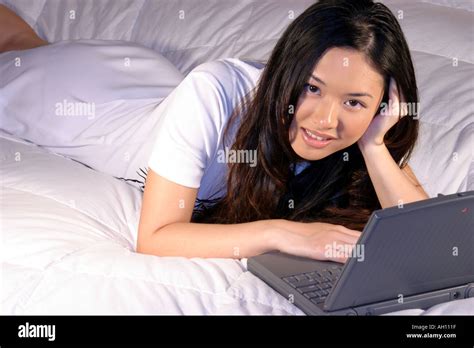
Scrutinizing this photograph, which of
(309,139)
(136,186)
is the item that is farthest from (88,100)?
(309,139)

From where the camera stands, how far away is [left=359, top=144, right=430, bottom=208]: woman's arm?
5.36 ft

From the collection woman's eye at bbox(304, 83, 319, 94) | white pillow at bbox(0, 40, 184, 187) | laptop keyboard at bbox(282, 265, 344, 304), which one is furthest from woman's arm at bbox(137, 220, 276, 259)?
white pillow at bbox(0, 40, 184, 187)

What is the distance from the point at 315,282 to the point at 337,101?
12.1 inches

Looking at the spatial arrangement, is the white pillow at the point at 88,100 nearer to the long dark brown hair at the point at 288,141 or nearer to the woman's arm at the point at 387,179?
the long dark brown hair at the point at 288,141

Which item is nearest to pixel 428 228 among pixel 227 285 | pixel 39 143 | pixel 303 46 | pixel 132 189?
pixel 227 285

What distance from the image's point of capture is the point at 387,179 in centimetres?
164

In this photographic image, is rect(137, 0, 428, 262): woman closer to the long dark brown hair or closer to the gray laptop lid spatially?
the long dark brown hair

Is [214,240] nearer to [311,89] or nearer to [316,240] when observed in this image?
Answer: [316,240]

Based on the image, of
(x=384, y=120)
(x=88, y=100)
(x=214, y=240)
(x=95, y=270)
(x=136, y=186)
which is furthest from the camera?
(x=88, y=100)

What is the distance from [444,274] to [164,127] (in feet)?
1.73

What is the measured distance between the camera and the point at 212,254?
1474 millimetres

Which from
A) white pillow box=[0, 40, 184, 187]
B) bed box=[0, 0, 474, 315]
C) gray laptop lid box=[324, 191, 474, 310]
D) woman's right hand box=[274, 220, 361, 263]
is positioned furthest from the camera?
white pillow box=[0, 40, 184, 187]

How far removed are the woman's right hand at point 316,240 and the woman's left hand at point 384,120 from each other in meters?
0.25
